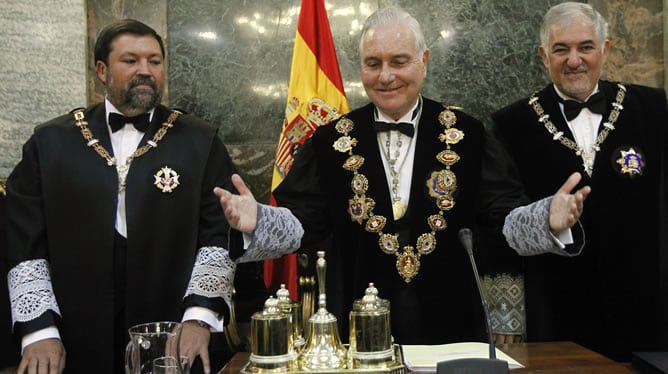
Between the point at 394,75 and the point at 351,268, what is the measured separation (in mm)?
835

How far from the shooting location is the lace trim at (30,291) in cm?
269

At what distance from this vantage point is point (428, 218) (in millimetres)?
2725

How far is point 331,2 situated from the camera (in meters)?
4.29

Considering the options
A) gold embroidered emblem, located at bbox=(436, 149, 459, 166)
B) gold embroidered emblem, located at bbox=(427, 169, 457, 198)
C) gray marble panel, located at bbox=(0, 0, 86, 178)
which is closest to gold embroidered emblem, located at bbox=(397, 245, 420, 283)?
gold embroidered emblem, located at bbox=(427, 169, 457, 198)

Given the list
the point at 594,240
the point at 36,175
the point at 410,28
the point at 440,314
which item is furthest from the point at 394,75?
the point at 36,175

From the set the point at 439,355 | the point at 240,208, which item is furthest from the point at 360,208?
the point at 439,355

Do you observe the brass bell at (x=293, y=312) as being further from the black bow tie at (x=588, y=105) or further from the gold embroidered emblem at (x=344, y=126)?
the black bow tie at (x=588, y=105)

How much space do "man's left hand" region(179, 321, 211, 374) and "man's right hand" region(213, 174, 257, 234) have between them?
0.63 metres

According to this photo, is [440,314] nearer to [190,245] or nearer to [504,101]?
[190,245]

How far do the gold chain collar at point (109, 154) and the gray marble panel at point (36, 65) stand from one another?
1086 millimetres

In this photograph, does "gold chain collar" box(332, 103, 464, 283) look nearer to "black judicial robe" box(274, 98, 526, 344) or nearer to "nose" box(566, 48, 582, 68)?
"black judicial robe" box(274, 98, 526, 344)

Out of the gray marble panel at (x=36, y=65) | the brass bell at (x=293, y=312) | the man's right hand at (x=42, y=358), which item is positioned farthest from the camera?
the gray marble panel at (x=36, y=65)

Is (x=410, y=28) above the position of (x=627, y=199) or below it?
above

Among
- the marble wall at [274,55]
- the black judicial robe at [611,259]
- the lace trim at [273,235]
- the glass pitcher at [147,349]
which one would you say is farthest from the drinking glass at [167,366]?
the marble wall at [274,55]
